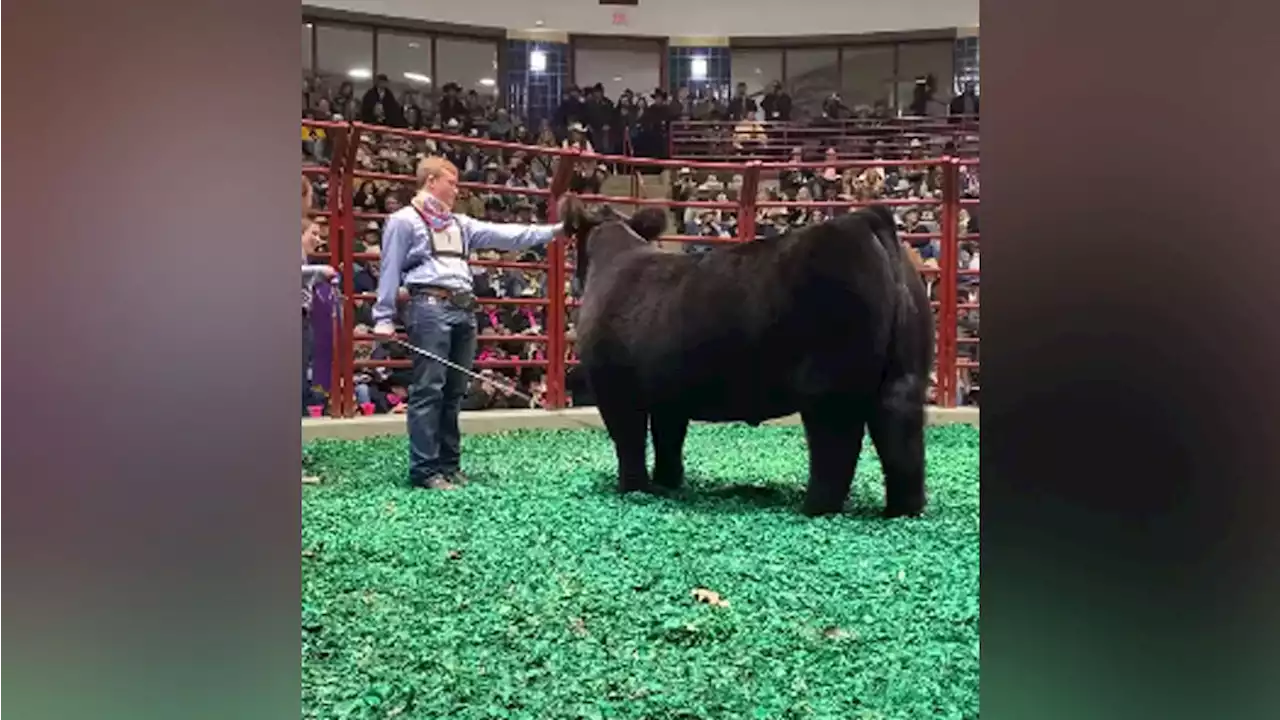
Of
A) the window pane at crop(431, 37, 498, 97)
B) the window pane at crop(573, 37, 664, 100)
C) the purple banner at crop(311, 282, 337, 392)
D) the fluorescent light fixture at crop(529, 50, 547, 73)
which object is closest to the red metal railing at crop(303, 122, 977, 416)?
the purple banner at crop(311, 282, 337, 392)

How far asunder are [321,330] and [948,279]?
400 cm

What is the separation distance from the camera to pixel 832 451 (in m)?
3.00

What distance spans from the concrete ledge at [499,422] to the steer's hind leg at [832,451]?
1892 mm

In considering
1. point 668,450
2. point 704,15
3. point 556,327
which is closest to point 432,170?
point 668,450

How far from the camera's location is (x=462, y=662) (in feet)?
5.61

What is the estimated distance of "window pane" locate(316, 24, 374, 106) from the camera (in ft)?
25.0

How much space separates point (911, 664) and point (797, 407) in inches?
53.1

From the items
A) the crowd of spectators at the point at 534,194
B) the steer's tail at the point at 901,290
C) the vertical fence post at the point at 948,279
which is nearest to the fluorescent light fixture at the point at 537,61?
the crowd of spectators at the point at 534,194

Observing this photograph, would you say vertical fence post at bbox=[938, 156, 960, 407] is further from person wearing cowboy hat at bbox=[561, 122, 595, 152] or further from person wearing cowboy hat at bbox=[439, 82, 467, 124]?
person wearing cowboy hat at bbox=[439, 82, 467, 124]

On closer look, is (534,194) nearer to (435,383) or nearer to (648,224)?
(648,224)

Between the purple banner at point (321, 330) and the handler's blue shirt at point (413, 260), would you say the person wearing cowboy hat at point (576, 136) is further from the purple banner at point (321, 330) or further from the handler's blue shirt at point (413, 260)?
the handler's blue shirt at point (413, 260)

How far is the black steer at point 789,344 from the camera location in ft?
9.29
